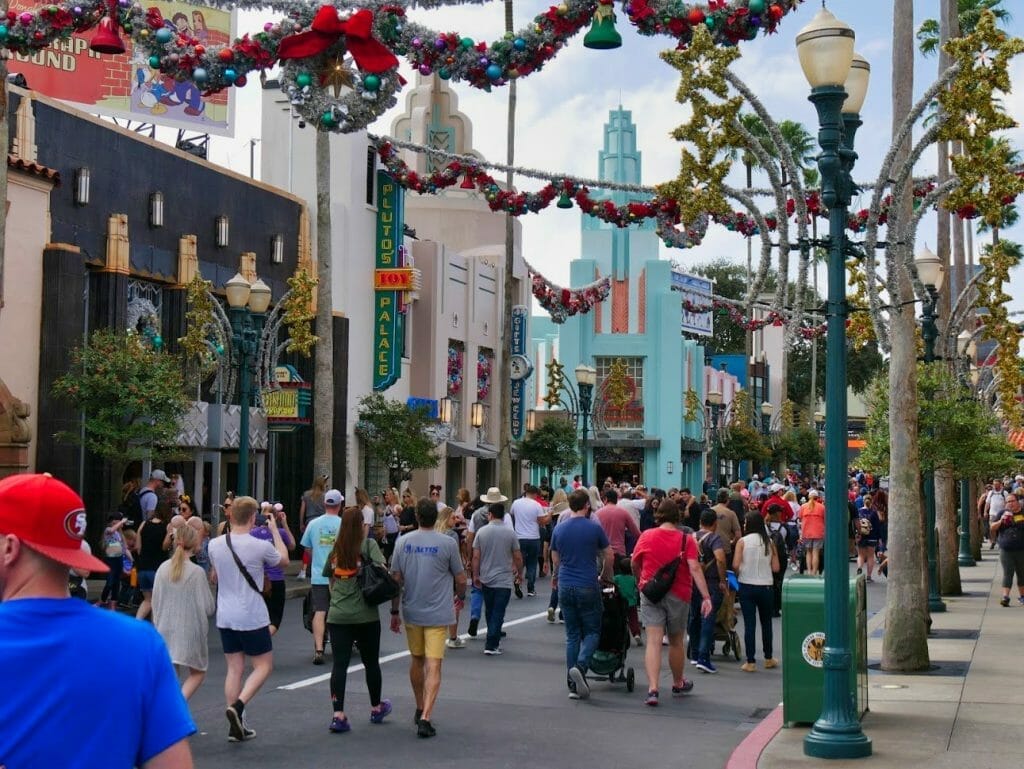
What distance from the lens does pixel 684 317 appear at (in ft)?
221

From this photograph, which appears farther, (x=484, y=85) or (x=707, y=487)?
(x=707, y=487)

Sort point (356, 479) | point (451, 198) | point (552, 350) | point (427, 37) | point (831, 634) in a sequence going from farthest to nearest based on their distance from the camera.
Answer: point (552, 350), point (451, 198), point (356, 479), point (427, 37), point (831, 634)

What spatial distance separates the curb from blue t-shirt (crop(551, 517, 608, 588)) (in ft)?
6.93

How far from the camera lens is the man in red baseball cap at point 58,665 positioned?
3.58 metres

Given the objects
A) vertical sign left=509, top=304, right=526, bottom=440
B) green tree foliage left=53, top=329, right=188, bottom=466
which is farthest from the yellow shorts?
vertical sign left=509, top=304, right=526, bottom=440

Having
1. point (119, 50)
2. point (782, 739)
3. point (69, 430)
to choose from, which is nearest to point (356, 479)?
point (69, 430)

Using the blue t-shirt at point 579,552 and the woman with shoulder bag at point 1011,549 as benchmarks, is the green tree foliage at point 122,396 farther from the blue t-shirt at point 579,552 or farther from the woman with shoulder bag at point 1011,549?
the woman with shoulder bag at point 1011,549

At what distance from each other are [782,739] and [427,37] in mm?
6553

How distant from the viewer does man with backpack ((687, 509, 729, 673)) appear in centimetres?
1570

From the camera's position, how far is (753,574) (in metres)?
15.7

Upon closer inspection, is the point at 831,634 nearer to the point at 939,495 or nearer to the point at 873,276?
the point at 873,276

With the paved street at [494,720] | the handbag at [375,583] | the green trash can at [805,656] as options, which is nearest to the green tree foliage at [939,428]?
the paved street at [494,720]

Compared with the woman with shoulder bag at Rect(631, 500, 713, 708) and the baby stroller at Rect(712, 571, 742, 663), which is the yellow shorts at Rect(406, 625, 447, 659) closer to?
the woman with shoulder bag at Rect(631, 500, 713, 708)

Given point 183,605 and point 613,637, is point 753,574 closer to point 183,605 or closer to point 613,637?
point 613,637
